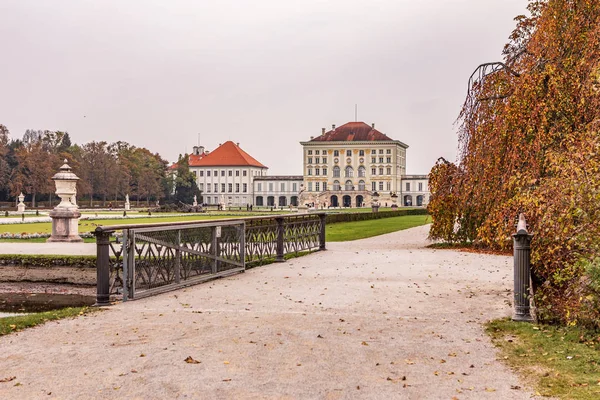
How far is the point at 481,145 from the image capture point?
13.3 metres

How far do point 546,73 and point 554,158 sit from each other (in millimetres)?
3780

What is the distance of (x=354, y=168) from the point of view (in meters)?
112

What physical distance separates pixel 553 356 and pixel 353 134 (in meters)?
108

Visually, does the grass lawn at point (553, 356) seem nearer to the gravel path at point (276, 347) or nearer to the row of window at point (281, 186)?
the gravel path at point (276, 347)

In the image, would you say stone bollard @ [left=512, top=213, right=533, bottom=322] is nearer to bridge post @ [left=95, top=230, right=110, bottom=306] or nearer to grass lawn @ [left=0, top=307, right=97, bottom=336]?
bridge post @ [left=95, top=230, right=110, bottom=306]

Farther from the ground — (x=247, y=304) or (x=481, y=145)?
(x=481, y=145)

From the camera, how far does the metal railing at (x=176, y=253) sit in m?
7.97

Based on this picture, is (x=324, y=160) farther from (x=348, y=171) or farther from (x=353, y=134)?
(x=353, y=134)

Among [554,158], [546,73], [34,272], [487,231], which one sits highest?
[546,73]

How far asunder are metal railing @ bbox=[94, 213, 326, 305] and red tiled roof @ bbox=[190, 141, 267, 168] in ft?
354

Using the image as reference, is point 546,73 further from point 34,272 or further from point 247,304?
point 34,272

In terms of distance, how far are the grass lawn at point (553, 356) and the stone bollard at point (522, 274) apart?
0.21 m

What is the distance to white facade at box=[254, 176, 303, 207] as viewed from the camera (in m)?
118

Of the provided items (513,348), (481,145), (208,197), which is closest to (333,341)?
(513,348)
